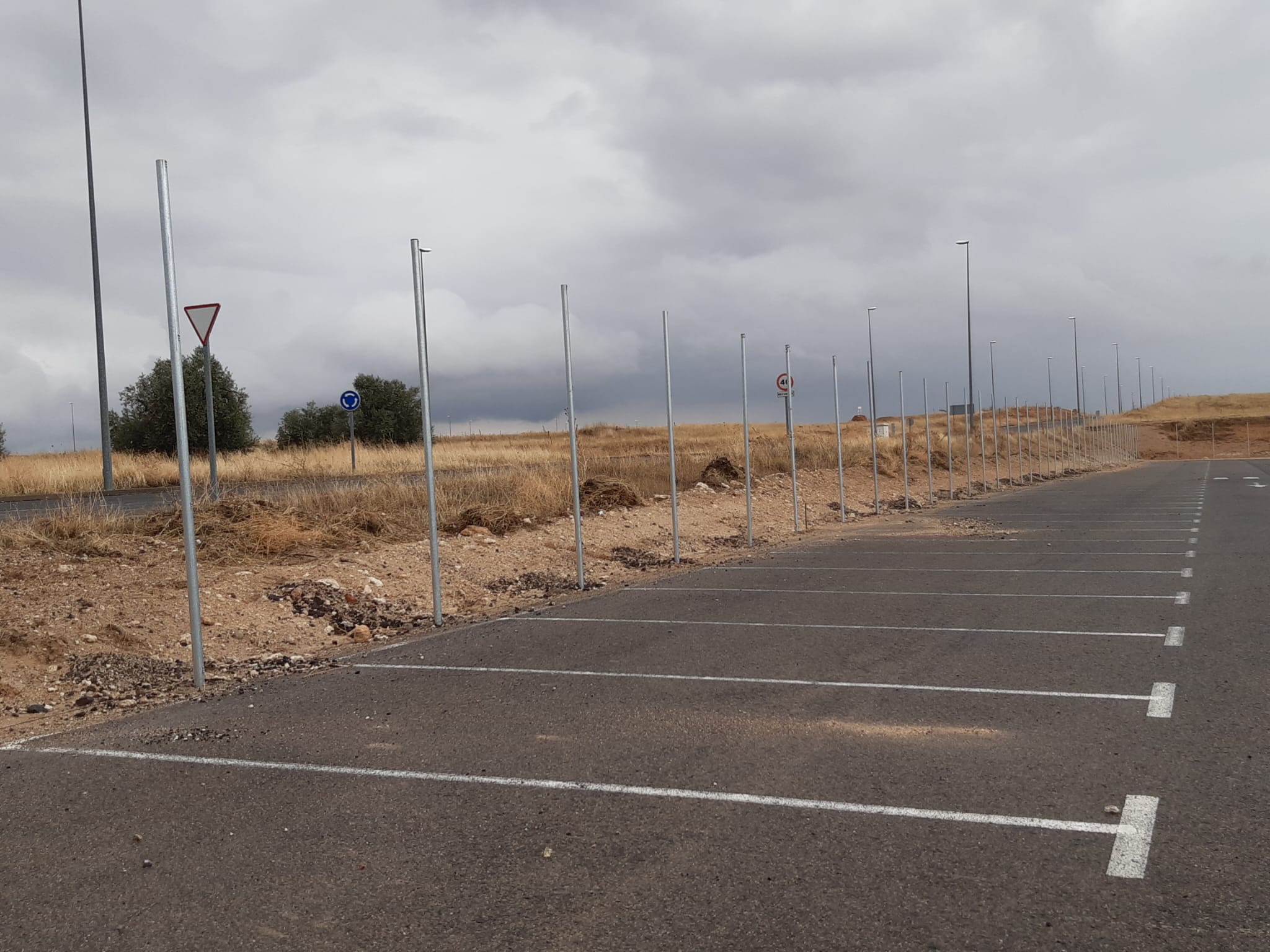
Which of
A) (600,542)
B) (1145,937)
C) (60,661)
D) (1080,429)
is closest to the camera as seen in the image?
(1145,937)

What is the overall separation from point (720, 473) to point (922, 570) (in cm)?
1432

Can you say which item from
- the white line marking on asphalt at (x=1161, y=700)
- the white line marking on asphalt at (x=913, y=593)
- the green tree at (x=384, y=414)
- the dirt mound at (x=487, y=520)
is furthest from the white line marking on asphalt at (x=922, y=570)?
the green tree at (x=384, y=414)

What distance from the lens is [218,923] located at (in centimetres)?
373

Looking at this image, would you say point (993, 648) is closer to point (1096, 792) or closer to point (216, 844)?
point (1096, 792)

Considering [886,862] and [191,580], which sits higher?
[191,580]

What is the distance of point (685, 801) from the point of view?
488 centimetres

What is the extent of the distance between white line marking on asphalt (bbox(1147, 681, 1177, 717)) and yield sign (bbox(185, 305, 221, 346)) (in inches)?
407

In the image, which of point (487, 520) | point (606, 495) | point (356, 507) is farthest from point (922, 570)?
point (356, 507)

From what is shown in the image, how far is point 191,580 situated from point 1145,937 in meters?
6.67

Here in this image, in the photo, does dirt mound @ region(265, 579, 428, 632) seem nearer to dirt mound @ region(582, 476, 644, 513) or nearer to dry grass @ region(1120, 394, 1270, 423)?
dirt mound @ region(582, 476, 644, 513)

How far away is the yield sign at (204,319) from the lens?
39.1ft

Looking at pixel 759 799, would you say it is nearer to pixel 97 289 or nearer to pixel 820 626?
pixel 820 626

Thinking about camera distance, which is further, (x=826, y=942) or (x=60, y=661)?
(x=60, y=661)

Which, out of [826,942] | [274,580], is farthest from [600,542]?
[826,942]
